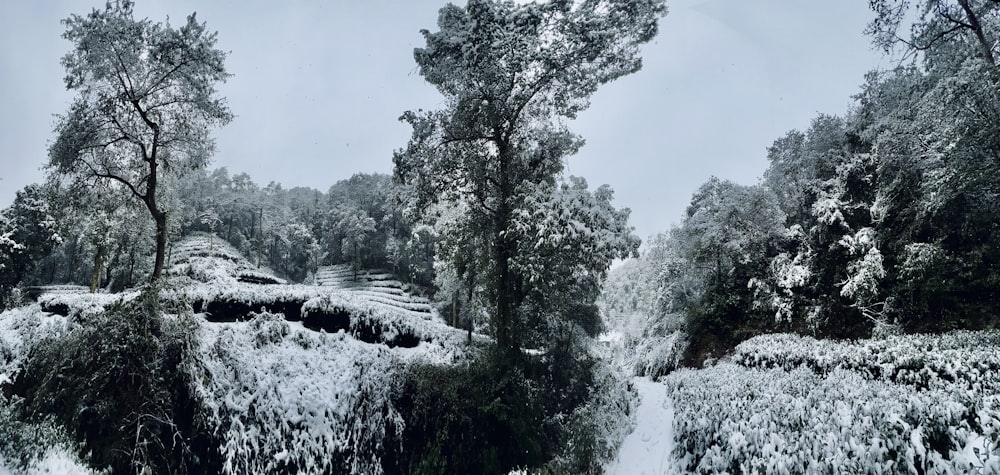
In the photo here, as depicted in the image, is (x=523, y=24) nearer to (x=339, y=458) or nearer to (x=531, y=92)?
(x=531, y=92)

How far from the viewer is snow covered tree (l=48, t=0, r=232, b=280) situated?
44.2 feet

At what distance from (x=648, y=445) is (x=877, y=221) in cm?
1423

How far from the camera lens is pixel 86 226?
1144 inches

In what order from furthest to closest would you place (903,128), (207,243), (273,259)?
(273,259) → (207,243) → (903,128)

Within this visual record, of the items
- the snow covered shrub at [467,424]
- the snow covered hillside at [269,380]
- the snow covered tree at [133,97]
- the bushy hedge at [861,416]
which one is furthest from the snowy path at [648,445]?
the snow covered tree at [133,97]

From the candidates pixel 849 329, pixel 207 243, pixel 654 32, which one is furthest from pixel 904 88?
pixel 207 243

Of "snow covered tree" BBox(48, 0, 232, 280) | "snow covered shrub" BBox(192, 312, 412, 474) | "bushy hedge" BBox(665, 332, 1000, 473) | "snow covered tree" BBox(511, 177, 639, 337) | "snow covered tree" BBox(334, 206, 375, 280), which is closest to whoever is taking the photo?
"bushy hedge" BBox(665, 332, 1000, 473)

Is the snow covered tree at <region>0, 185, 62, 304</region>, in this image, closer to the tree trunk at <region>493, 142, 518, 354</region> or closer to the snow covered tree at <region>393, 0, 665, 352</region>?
the snow covered tree at <region>393, 0, 665, 352</region>

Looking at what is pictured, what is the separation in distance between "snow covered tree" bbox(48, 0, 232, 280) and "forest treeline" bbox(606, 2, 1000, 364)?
65.7 feet

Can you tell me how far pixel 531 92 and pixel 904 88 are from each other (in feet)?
46.1

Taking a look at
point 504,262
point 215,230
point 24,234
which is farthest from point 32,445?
point 215,230

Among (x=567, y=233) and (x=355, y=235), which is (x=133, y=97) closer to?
(x=567, y=233)

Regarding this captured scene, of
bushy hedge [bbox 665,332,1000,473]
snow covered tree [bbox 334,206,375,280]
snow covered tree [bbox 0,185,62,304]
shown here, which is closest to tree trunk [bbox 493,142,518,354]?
bushy hedge [bbox 665,332,1000,473]

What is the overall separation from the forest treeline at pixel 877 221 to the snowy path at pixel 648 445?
9.07 metres
